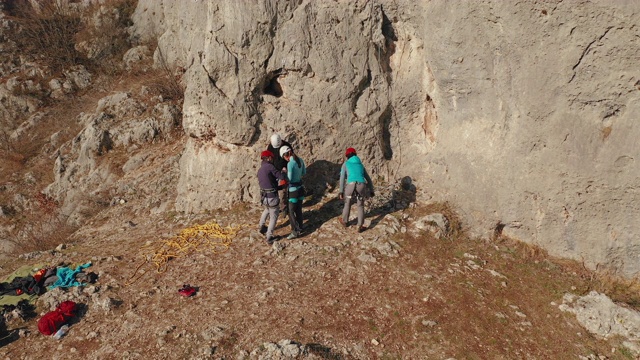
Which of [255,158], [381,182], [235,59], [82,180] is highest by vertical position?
[235,59]

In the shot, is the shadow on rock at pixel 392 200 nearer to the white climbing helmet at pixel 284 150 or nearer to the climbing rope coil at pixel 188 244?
the white climbing helmet at pixel 284 150

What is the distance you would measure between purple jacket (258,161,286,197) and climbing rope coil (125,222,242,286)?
6.43 ft

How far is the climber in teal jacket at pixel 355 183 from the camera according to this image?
9.69m

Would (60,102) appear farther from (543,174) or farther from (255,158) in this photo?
(543,174)

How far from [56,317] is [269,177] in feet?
16.4

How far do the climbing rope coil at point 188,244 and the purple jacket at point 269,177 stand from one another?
1.96 metres

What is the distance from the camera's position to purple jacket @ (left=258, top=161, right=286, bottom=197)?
30.1ft

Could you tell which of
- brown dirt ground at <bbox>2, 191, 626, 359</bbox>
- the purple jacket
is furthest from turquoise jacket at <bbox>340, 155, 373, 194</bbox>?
the purple jacket

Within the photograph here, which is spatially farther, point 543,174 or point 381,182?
point 381,182

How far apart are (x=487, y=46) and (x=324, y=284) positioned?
22.6ft

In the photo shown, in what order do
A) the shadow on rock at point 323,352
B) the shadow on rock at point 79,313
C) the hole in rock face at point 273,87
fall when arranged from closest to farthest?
1. the shadow on rock at point 323,352
2. the shadow on rock at point 79,313
3. the hole in rock face at point 273,87

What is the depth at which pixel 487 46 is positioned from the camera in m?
9.46

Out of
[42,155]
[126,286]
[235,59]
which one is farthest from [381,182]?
[42,155]

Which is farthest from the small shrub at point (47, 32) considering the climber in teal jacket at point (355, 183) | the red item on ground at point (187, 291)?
the climber in teal jacket at point (355, 183)
